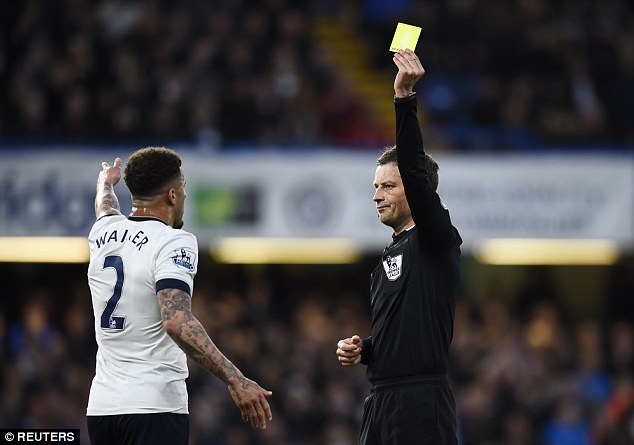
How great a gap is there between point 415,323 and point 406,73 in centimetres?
127

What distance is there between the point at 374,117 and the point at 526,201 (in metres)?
2.92

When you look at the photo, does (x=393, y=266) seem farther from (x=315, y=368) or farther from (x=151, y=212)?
(x=315, y=368)

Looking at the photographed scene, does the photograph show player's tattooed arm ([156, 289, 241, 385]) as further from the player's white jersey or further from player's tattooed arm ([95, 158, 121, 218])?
player's tattooed arm ([95, 158, 121, 218])

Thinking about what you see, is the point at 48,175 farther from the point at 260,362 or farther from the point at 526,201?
the point at 526,201

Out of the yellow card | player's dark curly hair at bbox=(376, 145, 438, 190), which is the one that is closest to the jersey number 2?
player's dark curly hair at bbox=(376, 145, 438, 190)

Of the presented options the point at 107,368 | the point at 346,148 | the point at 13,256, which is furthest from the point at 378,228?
the point at 107,368

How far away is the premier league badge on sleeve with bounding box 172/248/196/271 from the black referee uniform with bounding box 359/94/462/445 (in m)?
1.10

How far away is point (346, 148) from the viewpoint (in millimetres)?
14766

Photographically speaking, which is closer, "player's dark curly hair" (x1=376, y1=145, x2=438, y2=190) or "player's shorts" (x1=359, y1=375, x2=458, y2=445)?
"player's shorts" (x1=359, y1=375, x2=458, y2=445)

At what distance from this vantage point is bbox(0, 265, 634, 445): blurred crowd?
43.4ft

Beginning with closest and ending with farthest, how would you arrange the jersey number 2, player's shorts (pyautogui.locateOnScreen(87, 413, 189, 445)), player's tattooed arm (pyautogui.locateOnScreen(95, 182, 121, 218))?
player's shorts (pyautogui.locateOnScreen(87, 413, 189, 445)), the jersey number 2, player's tattooed arm (pyautogui.locateOnScreen(95, 182, 121, 218))

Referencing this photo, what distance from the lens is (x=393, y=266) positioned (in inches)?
240

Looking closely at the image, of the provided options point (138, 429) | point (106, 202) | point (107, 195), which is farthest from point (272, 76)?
point (138, 429)

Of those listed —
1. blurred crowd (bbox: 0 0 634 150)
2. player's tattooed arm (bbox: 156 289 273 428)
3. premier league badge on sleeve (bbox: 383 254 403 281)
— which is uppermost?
blurred crowd (bbox: 0 0 634 150)
